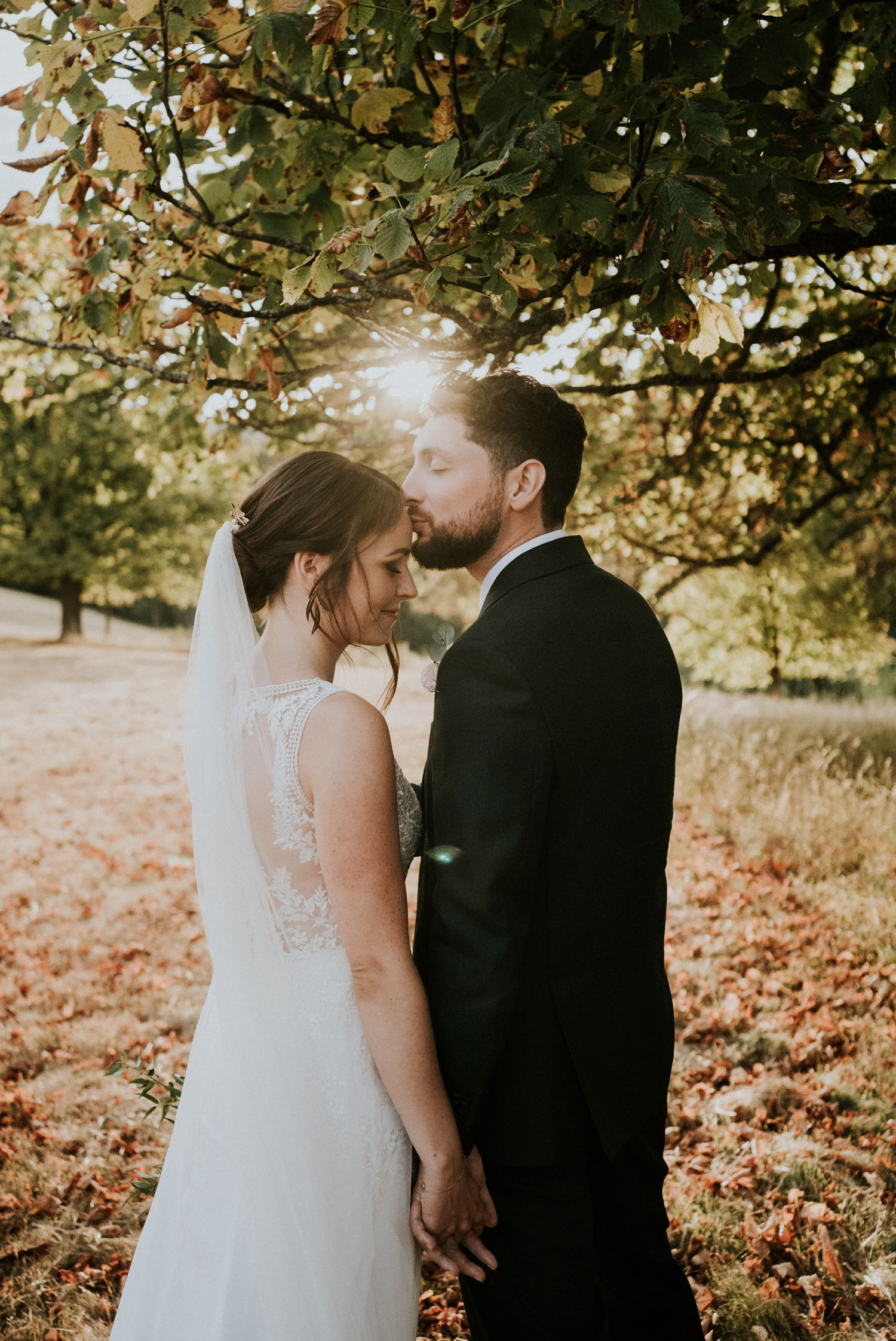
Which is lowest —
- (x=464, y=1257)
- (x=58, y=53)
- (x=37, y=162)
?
(x=464, y=1257)

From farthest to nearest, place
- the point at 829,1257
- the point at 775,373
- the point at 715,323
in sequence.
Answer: the point at 775,373 → the point at 829,1257 → the point at 715,323

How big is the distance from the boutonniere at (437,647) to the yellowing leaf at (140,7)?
6.17 feet

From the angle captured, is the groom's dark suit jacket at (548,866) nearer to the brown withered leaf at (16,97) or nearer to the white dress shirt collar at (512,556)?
the white dress shirt collar at (512,556)

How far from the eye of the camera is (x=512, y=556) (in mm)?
2447

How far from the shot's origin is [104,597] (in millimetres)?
33094

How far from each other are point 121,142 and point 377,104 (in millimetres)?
947

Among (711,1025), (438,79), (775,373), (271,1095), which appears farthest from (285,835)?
(711,1025)

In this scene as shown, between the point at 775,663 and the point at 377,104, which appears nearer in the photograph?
the point at 377,104

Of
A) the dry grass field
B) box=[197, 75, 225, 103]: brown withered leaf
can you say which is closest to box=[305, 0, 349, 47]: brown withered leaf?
box=[197, 75, 225, 103]: brown withered leaf

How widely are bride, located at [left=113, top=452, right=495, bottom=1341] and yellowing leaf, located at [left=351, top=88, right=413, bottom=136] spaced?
145 centimetres

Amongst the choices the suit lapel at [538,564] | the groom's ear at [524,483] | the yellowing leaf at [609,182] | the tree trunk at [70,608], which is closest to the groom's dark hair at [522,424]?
the groom's ear at [524,483]

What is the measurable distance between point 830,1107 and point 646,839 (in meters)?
3.22

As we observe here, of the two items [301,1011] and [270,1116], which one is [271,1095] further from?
[301,1011]

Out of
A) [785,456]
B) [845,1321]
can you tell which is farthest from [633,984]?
[785,456]
